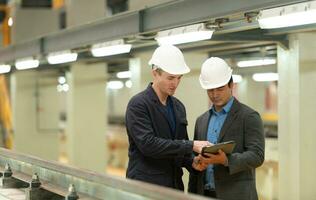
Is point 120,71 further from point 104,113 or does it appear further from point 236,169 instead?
point 236,169

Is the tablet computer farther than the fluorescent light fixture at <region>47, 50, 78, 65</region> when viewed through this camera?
No

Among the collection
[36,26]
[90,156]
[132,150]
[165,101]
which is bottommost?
[90,156]

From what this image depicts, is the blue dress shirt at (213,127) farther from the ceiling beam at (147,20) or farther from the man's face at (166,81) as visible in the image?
the ceiling beam at (147,20)

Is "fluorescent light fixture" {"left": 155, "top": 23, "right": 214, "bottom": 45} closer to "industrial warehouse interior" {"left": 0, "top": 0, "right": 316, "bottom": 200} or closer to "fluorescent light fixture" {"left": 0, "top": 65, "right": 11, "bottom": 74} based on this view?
"industrial warehouse interior" {"left": 0, "top": 0, "right": 316, "bottom": 200}

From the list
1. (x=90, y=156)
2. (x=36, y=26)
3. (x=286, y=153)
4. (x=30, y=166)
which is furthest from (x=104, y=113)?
(x=30, y=166)

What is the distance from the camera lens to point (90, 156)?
11383 mm

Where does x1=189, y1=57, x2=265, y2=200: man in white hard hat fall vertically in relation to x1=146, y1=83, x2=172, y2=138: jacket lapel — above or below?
below

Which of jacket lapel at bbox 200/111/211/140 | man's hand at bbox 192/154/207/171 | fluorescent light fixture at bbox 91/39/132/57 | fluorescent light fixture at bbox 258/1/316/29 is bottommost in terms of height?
man's hand at bbox 192/154/207/171

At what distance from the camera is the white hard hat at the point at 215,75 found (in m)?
3.83

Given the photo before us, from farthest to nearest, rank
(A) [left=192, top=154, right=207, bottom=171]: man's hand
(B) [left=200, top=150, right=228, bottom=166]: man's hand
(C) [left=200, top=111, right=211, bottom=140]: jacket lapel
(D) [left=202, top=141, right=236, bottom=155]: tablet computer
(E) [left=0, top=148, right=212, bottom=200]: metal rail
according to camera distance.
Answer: (C) [left=200, top=111, right=211, bottom=140]: jacket lapel < (A) [left=192, top=154, right=207, bottom=171]: man's hand < (B) [left=200, top=150, right=228, bottom=166]: man's hand < (D) [left=202, top=141, right=236, bottom=155]: tablet computer < (E) [left=0, top=148, right=212, bottom=200]: metal rail

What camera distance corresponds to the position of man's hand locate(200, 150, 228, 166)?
3.62 metres

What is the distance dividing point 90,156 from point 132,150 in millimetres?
7633

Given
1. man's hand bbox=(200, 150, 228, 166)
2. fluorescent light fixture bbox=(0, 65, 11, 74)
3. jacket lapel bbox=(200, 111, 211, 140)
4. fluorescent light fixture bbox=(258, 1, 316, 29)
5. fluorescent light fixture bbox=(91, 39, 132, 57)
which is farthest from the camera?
fluorescent light fixture bbox=(0, 65, 11, 74)

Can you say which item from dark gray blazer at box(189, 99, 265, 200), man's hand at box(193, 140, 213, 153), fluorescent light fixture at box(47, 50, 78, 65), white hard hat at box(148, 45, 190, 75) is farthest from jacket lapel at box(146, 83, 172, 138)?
fluorescent light fixture at box(47, 50, 78, 65)
